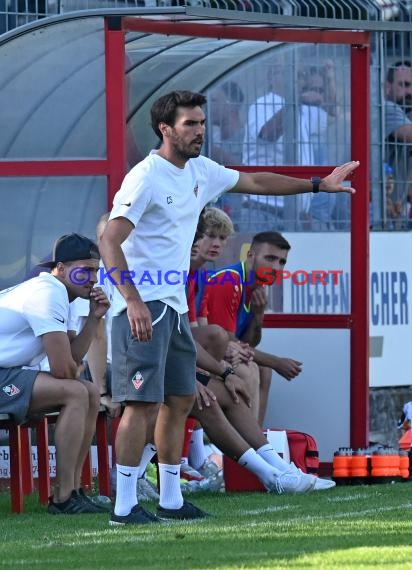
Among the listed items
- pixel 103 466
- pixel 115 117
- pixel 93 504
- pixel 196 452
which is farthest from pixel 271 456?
pixel 115 117

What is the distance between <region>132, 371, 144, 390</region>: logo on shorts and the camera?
691cm

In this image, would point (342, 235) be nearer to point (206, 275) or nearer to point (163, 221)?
point (206, 275)

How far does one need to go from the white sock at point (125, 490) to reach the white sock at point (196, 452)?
3047 mm

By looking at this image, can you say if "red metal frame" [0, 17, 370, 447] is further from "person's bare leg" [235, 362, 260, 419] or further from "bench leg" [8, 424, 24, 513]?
"bench leg" [8, 424, 24, 513]

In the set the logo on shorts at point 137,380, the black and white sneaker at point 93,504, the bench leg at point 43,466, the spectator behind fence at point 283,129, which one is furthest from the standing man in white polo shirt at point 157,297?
the spectator behind fence at point 283,129

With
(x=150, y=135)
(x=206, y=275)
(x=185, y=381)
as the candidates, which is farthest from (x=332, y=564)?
(x=150, y=135)

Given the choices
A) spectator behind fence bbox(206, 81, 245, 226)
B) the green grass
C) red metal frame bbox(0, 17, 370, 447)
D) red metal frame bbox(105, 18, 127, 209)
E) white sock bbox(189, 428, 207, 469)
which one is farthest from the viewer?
spectator behind fence bbox(206, 81, 245, 226)

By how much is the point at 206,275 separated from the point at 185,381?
2894 millimetres

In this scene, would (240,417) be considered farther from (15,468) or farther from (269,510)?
(15,468)

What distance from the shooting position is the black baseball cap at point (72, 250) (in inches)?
324

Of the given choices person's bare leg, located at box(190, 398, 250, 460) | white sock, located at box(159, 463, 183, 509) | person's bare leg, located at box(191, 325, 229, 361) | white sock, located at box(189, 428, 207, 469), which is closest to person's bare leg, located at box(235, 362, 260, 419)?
person's bare leg, located at box(191, 325, 229, 361)

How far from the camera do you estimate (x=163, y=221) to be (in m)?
7.07

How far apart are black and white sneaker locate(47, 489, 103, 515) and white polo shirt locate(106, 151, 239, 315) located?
129 centimetres

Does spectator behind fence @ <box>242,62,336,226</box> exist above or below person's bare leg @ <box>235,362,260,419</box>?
above
